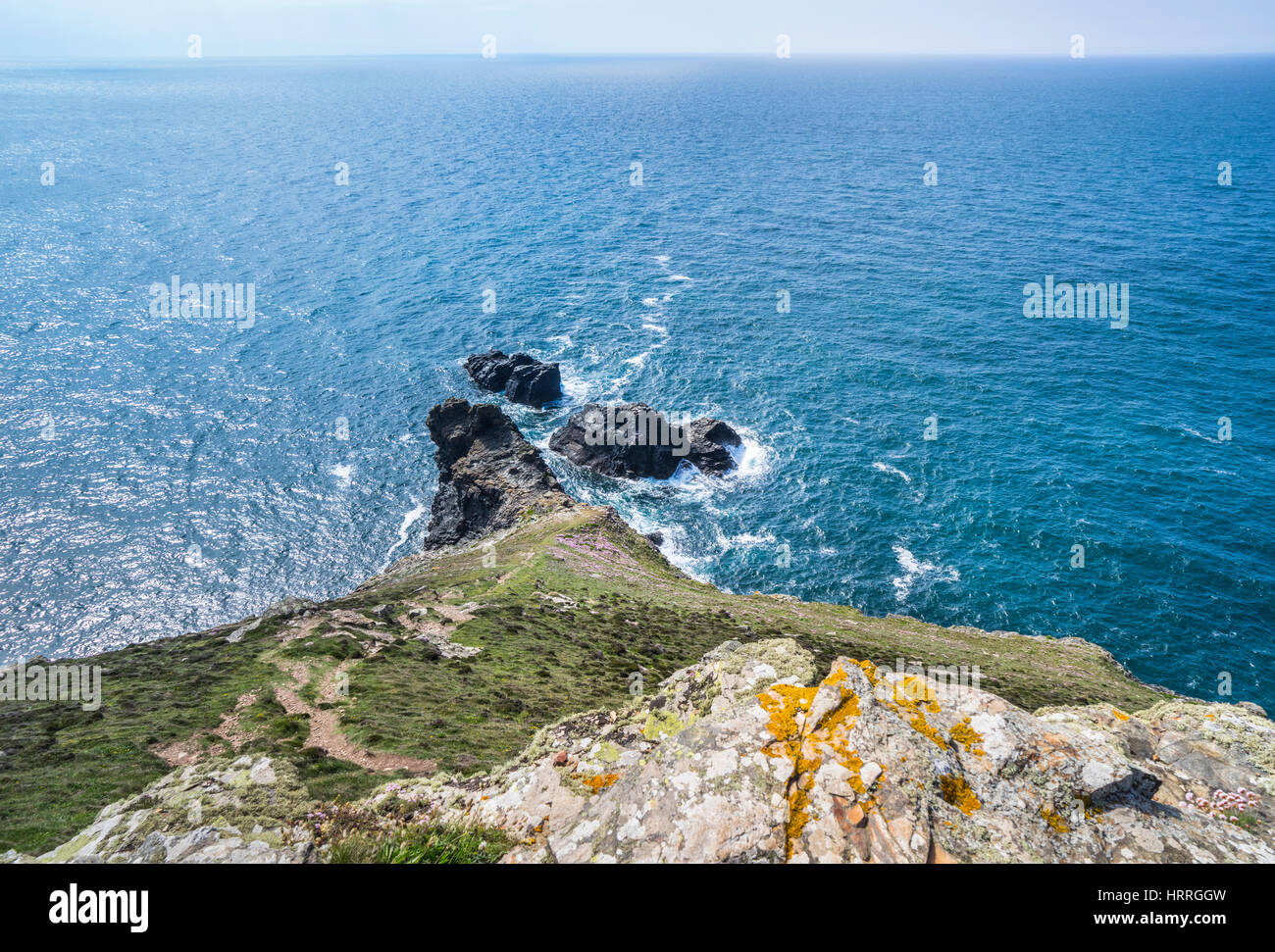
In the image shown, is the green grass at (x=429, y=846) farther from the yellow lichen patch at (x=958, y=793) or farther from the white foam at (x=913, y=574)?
the white foam at (x=913, y=574)

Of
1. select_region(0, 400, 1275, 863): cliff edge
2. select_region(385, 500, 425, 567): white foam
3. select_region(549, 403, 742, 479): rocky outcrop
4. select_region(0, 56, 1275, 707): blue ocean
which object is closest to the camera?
select_region(0, 400, 1275, 863): cliff edge

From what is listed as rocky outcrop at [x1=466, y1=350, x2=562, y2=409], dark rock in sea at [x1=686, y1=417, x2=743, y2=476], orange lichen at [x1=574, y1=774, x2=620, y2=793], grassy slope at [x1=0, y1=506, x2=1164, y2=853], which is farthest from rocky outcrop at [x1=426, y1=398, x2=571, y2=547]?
orange lichen at [x1=574, y1=774, x2=620, y2=793]

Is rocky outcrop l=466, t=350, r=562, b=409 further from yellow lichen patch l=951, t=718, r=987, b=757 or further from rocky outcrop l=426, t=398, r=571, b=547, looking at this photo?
yellow lichen patch l=951, t=718, r=987, b=757

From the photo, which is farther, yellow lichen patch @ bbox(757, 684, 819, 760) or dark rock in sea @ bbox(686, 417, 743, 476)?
dark rock in sea @ bbox(686, 417, 743, 476)

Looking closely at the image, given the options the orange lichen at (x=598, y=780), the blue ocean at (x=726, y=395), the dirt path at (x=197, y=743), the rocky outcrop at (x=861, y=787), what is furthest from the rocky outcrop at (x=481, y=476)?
the orange lichen at (x=598, y=780)

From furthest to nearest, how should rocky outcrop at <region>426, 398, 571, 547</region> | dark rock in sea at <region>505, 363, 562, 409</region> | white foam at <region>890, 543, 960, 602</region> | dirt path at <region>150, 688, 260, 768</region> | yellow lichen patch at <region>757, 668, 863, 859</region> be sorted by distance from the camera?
dark rock in sea at <region>505, 363, 562, 409</region>, rocky outcrop at <region>426, 398, 571, 547</region>, white foam at <region>890, 543, 960, 602</region>, dirt path at <region>150, 688, 260, 768</region>, yellow lichen patch at <region>757, 668, 863, 859</region>
